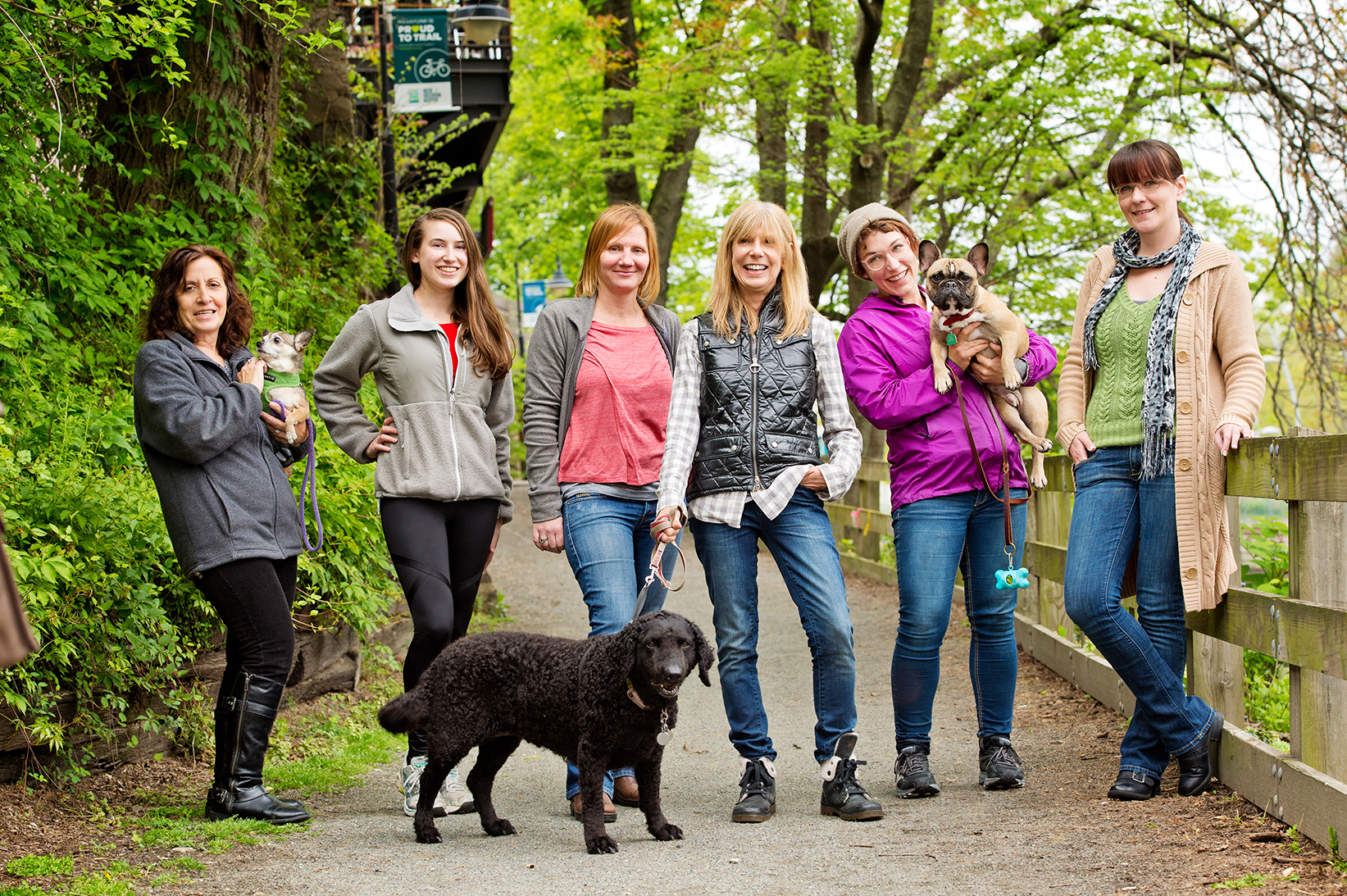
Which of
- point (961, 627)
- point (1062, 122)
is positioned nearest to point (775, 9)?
point (1062, 122)

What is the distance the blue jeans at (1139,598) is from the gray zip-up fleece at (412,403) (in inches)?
83.9

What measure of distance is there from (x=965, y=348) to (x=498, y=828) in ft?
7.94

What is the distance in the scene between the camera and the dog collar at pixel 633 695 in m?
3.71

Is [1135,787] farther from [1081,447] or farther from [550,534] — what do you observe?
[550,534]

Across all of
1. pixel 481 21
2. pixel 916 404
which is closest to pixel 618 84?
pixel 481 21

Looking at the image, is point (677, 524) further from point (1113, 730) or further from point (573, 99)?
point (573, 99)

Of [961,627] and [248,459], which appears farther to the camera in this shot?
[961,627]

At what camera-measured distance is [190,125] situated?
701 cm

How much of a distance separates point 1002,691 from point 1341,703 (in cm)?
124

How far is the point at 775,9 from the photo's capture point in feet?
46.6

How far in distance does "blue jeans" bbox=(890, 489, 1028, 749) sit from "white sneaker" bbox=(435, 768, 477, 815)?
1.68m

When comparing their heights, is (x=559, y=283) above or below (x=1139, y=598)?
above

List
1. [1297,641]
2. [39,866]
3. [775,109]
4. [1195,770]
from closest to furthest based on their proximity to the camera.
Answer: [39,866]
[1297,641]
[1195,770]
[775,109]

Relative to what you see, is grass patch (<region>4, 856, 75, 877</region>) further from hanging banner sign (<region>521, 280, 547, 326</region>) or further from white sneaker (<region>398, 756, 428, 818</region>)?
hanging banner sign (<region>521, 280, 547, 326</region>)
